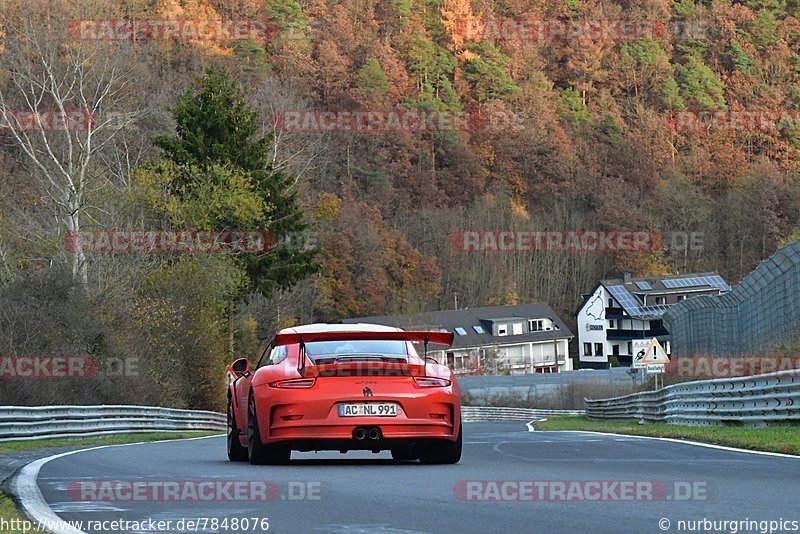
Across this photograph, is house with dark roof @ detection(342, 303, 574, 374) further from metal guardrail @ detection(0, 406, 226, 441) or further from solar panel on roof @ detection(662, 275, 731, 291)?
metal guardrail @ detection(0, 406, 226, 441)

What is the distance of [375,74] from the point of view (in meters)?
121

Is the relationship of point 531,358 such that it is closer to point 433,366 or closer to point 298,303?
point 298,303

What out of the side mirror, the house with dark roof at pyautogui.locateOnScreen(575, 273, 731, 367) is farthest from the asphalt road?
the house with dark roof at pyautogui.locateOnScreen(575, 273, 731, 367)

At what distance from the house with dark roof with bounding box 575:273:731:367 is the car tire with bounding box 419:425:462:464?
104699 millimetres

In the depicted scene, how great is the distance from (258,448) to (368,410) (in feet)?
3.63

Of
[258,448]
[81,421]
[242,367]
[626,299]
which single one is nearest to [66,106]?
[81,421]

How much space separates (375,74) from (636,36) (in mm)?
50575

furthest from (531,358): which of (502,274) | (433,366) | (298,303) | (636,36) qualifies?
(433,366)

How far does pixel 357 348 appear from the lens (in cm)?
1201

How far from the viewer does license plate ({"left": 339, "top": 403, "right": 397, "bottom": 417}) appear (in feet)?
37.0

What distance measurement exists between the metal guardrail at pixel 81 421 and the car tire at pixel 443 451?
11.2m

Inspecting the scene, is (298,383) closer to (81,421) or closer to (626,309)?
(81,421)

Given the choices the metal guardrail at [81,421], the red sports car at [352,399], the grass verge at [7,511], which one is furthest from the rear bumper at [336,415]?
the metal guardrail at [81,421]

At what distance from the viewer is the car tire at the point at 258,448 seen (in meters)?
11.6
